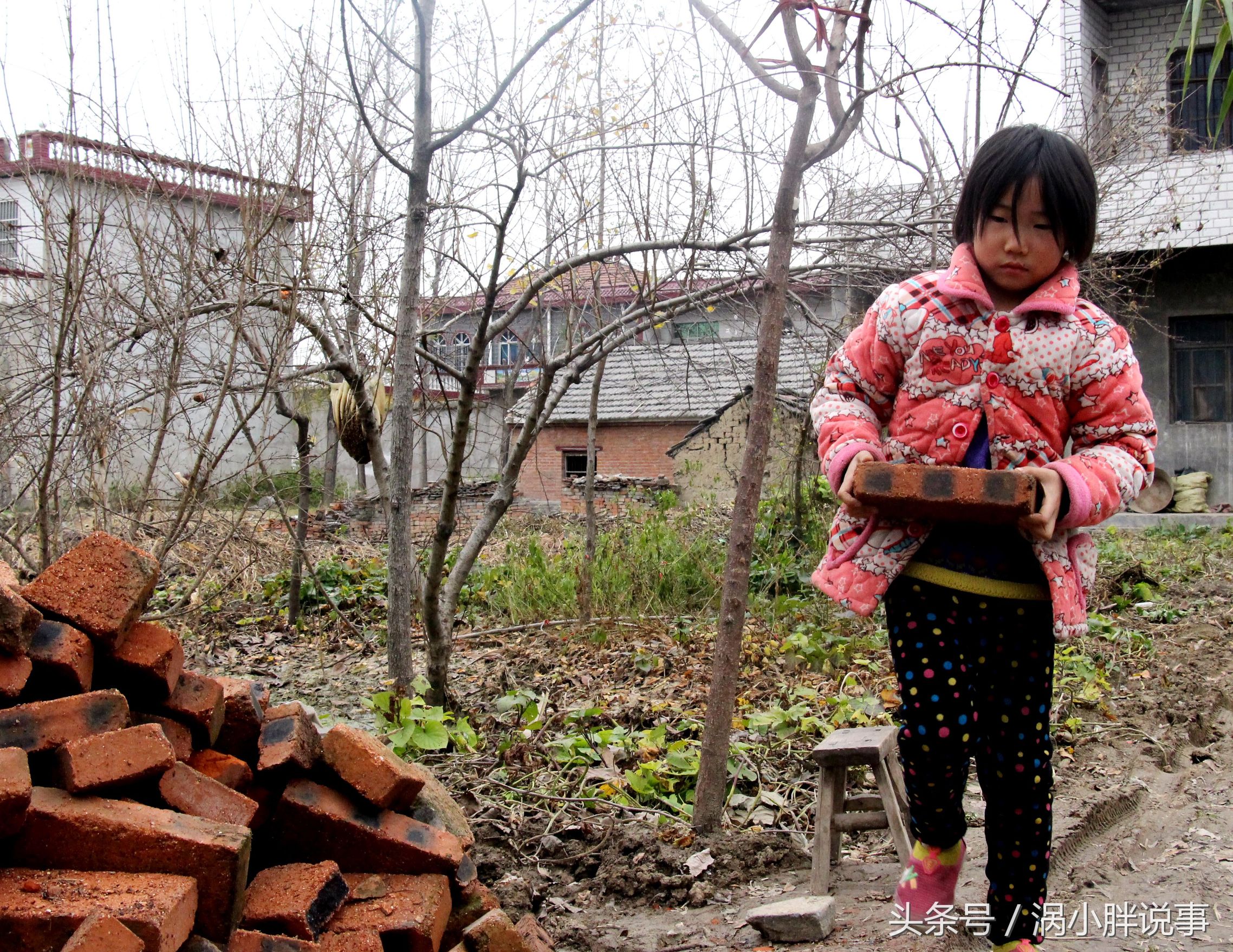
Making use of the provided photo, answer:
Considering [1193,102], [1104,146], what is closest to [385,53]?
[1104,146]

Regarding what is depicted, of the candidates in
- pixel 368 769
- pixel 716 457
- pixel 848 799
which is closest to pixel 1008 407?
pixel 848 799

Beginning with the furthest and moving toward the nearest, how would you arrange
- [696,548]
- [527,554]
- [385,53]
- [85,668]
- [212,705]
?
[527,554], [696,548], [385,53], [212,705], [85,668]

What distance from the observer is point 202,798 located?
216 cm

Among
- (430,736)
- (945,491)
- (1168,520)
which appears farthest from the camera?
(1168,520)

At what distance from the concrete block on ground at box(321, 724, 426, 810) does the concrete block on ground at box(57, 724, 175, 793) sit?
1.31ft

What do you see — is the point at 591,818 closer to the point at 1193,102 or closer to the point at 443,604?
the point at 443,604

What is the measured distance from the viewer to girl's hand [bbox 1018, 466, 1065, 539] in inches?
72.8

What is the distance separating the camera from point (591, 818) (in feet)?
11.9

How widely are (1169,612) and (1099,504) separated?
235 inches

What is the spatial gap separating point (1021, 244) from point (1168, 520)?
1249cm

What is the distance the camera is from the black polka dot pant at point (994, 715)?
2.00 meters

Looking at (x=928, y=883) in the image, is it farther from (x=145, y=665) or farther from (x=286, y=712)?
(x=145, y=665)

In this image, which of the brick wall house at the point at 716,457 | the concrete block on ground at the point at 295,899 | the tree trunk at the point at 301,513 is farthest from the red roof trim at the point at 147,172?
the brick wall house at the point at 716,457

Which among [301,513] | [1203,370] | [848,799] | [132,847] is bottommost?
[848,799]
